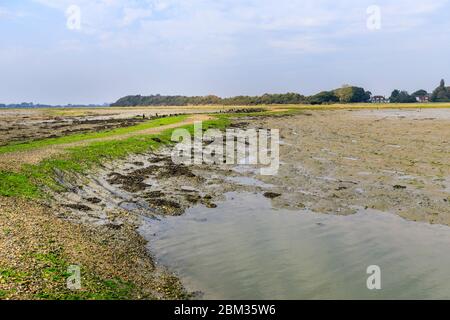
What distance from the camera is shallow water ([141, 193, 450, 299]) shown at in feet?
38.9

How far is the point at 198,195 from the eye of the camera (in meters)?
23.9

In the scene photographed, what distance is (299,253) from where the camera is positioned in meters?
14.6

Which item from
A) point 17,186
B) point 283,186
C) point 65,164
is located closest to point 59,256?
point 17,186

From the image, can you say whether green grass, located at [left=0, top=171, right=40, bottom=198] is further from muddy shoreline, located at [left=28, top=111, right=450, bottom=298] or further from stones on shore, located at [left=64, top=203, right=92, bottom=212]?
stones on shore, located at [left=64, top=203, right=92, bottom=212]

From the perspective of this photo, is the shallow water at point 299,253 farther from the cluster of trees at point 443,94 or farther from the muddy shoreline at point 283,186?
the cluster of trees at point 443,94

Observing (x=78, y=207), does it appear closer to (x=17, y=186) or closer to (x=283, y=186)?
(x=17, y=186)

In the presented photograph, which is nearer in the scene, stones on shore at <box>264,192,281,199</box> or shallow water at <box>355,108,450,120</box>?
stones on shore at <box>264,192,281,199</box>

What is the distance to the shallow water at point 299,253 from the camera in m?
11.9

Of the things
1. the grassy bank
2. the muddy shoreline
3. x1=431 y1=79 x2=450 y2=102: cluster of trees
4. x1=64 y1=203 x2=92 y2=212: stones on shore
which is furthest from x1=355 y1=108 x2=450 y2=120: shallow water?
x1=431 y1=79 x2=450 y2=102: cluster of trees

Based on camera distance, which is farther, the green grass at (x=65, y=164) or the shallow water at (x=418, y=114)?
the shallow water at (x=418, y=114)

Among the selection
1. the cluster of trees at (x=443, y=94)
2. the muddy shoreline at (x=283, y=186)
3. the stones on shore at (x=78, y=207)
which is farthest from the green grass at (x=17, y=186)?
the cluster of trees at (x=443, y=94)
